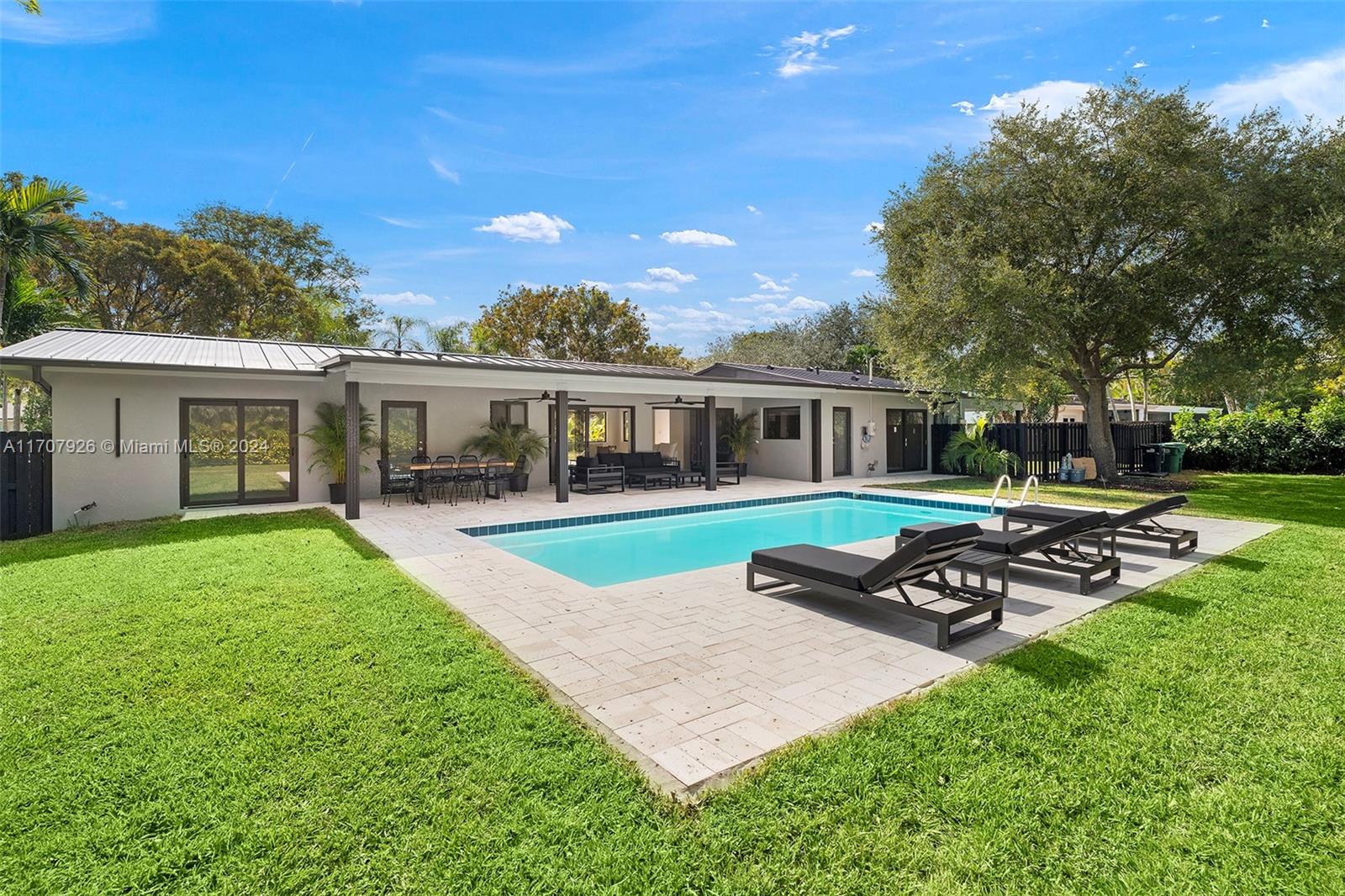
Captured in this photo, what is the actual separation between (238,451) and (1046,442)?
19.1m

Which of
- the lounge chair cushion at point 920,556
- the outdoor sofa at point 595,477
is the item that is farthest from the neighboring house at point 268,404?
the lounge chair cushion at point 920,556

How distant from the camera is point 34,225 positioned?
13.1 meters

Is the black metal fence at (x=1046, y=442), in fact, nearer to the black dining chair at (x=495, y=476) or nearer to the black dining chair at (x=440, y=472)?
the black dining chair at (x=495, y=476)

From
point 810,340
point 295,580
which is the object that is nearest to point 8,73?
point 295,580

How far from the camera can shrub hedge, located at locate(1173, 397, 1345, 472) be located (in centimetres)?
1750

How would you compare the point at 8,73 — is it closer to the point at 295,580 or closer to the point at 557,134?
the point at 557,134

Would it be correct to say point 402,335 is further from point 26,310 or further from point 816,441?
point 816,441

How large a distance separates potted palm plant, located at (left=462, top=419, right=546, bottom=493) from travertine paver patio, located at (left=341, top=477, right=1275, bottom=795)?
695 centimetres

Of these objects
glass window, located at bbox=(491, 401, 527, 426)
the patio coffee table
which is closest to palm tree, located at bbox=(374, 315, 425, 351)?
glass window, located at bbox=(491, 401, 527, 426)

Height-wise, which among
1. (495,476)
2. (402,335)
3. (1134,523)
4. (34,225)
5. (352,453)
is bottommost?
(1134,523)

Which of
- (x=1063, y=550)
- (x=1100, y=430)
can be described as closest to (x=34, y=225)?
(x=1063, y=550)

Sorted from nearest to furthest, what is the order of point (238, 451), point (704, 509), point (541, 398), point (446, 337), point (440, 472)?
point (238, 451), point (704, 509), point (440, 472), point (541, 398), point (446, 337)

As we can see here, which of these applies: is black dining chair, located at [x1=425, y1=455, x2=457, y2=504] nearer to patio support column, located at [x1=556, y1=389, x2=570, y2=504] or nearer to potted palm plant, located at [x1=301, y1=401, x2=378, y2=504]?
potted palm plant, located at [x1=301, y1=401, x2=378, y2=504]

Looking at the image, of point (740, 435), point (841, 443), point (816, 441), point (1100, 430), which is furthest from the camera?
point (740, 435)
